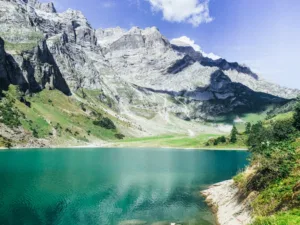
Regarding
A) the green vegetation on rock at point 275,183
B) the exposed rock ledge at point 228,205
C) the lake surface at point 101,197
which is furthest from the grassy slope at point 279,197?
the lake surface at point 101,197

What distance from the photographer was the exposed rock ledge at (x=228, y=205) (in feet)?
166

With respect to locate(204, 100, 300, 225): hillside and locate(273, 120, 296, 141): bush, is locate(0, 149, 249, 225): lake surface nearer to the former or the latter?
locate(204, 100, 300, 225): hillside

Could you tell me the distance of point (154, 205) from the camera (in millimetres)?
65812

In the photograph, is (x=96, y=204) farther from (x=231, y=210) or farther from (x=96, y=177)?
(x=96, y=177)

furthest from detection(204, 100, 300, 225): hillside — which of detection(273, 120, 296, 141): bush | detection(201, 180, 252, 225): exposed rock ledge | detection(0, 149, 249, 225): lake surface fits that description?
detection(273, 120, 296, 141): bush

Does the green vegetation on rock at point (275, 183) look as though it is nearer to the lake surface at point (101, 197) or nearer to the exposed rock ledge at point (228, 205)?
the exposed rock ledge at point (228, 205)

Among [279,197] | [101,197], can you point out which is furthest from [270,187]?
Result: [101,197]

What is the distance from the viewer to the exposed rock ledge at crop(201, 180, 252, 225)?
50.5 metres

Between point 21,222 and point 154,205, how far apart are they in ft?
87.6

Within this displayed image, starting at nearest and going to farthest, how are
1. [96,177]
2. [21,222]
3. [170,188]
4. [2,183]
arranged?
[21,222]
[2,183]
[170,188]
[96,177]

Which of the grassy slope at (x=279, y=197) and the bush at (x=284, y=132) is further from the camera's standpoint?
the bush at (x=284, y=132)

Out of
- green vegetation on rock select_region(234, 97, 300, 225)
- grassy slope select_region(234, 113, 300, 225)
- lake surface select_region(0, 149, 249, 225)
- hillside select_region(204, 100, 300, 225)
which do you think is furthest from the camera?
lake surface select_region(0, 149, 249, 225)

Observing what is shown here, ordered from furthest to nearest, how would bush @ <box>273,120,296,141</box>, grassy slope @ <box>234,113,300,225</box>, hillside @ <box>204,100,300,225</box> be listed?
bush @ <box>273,120,296,141</box> < hillside @ <box>204,100,300,225</box> < grassy slope @ <box>234,113,300,225</box>

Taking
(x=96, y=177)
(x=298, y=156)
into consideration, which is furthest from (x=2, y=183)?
(x=298, y=156)
